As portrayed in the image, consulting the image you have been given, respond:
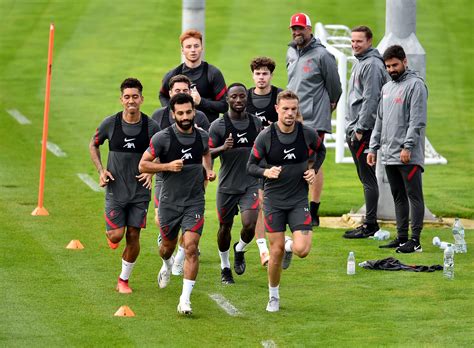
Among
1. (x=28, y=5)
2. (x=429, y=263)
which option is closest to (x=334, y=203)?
(x=429, y=263)

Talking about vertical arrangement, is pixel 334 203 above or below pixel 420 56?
below

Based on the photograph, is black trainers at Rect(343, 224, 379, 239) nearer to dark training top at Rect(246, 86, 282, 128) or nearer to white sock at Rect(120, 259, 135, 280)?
dark training top at Rect(246, 86, 282, 128)

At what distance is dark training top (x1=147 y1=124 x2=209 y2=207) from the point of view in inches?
593

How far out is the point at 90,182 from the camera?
23.8m

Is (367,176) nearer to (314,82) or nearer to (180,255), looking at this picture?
(314,82)

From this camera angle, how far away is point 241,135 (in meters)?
16.3

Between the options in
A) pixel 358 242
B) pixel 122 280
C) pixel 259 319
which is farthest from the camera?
pixel 358 242

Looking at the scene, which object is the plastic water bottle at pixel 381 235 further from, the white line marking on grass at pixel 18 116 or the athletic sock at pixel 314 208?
the white line marking on grass at pixel 18 116

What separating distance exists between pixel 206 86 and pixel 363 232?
10.2 feet

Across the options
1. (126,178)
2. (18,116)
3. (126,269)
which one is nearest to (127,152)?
(126,178)

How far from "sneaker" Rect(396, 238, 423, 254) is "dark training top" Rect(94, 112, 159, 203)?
3.63m

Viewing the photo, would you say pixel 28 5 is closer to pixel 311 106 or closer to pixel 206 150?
pixel 311 106

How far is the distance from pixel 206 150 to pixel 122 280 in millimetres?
1752

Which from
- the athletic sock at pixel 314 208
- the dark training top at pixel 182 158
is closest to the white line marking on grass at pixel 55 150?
the athletic sock at pixel 314 208
